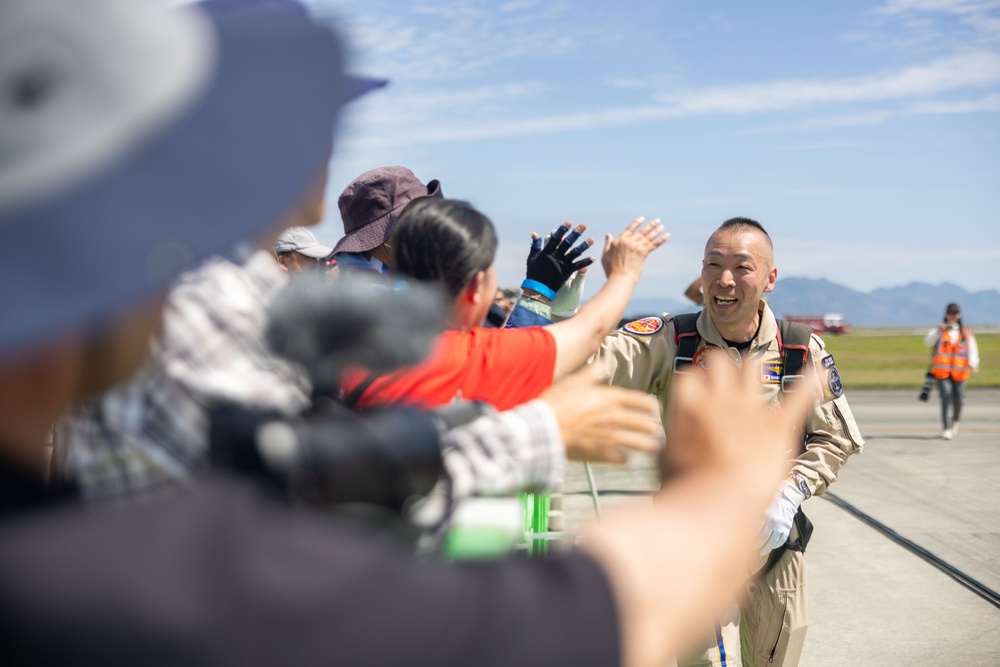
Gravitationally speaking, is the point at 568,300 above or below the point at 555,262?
below

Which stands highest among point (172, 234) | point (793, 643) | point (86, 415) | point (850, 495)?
point (172, 234)

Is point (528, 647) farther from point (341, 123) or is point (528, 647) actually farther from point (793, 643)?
point (793, 643)

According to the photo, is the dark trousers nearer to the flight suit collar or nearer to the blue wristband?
the flight suit collar

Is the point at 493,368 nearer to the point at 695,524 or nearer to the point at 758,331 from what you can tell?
the point at 695,524

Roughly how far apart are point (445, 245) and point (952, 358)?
13713 millimetres

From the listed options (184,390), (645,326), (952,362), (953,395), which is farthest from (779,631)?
(952,362)

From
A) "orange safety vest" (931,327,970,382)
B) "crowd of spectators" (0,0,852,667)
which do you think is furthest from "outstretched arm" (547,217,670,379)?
"orange safety vest" (931,327,970,382)

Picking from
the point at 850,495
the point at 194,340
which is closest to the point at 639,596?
the point at 194,340

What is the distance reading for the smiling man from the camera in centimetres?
402

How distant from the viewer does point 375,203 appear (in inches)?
138

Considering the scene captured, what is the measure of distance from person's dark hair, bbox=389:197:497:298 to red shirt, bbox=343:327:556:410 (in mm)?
197

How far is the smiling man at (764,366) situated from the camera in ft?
13.2

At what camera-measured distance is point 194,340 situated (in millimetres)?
1081

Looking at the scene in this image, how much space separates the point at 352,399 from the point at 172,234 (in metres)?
0.71
